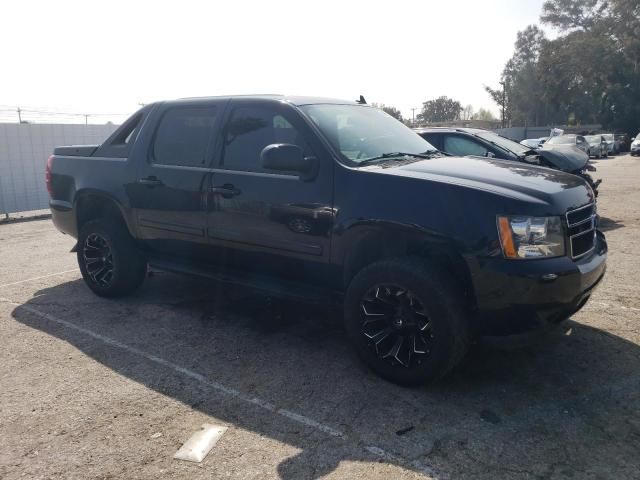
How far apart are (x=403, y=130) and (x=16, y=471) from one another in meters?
3.78

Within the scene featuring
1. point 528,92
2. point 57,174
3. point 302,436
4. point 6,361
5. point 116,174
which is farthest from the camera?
point 528,92

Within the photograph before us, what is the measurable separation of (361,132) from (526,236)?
1.67 metres

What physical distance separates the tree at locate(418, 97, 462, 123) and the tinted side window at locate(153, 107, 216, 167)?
308ft

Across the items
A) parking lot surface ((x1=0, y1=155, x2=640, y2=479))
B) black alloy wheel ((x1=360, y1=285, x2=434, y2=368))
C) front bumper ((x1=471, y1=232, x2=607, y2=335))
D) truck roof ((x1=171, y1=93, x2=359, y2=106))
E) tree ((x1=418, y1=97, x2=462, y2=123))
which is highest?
Result: tree ((x1=418, y1=97, x2=462, y2=123))

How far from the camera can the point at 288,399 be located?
352 cm

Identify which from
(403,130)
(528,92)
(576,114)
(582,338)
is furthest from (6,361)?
(528,92)

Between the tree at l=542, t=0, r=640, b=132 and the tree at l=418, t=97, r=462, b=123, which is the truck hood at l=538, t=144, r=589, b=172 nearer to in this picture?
the tree at l=542, t=0, r=640, b=132

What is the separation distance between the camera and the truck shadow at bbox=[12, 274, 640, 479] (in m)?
2.88

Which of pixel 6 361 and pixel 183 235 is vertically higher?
pixel 183 235

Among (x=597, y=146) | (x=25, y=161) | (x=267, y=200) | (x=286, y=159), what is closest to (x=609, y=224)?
(x=267, y=200)

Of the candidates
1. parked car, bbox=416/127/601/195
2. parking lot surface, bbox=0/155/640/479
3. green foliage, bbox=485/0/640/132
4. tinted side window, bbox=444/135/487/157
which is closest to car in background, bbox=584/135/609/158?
green foliage, bbox=485/0/640/132

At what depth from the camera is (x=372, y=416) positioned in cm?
328

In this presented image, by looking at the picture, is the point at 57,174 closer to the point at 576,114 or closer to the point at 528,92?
the point at 576,114

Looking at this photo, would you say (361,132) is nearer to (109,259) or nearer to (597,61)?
(109,259)
